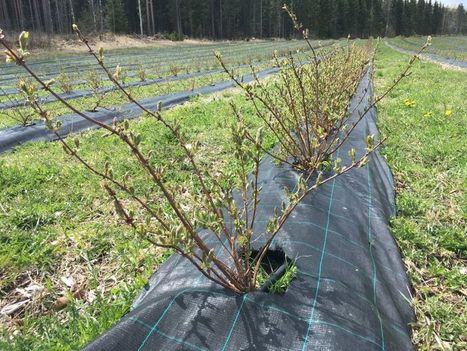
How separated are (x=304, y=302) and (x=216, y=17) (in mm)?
53820

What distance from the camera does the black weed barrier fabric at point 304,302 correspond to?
5.29ft

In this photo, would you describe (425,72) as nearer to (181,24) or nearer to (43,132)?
(43,132)

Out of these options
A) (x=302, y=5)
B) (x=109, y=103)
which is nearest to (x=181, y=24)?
(x=302, y=5)

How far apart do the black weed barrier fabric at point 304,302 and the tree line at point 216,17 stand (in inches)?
1419

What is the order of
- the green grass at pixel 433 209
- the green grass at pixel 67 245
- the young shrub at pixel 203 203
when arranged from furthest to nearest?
1. the green grass at pixel 433 209
2. the green grass at pixel 67 245
3. the young shrub at pixel 203 203

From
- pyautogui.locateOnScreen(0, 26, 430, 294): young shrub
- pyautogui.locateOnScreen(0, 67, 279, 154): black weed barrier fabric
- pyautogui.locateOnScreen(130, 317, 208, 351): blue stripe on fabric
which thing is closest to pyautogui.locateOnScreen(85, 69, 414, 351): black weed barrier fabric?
pyautogui.locateOnScreen(130, 317, 208, 351): blue stripe on fabric

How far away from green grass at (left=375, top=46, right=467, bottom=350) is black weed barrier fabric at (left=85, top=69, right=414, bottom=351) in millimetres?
156

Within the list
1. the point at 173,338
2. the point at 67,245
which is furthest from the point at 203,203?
the point at 67,245

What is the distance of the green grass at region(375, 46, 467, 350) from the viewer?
222cm

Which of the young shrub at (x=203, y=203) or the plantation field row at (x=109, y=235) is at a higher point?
the young shrub at (x=203, y=203)

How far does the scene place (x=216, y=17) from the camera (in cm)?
5122

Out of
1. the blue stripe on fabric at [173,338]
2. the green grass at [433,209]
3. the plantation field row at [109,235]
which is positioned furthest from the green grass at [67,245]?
the green grass at [433,209]

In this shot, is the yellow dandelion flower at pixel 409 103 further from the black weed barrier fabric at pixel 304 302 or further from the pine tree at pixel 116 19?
the pine tree at pixel 116 19

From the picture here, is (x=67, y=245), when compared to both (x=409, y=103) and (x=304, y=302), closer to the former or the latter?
(x=304, y=302)
